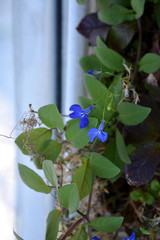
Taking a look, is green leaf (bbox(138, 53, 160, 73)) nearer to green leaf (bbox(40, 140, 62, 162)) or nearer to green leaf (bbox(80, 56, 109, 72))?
green leaf (bbox(80, 56, 109, 72))

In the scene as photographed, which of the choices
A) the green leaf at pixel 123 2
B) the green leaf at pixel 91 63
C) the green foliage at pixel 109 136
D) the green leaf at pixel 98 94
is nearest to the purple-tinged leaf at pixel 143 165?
the green foliage at pixel 109 136

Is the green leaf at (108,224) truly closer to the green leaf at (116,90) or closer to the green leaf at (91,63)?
the green leaf at (116,90)

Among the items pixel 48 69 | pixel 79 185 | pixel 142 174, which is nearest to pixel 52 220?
pixel 79 185

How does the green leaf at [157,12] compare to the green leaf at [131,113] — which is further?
the green leaf at [157,12]

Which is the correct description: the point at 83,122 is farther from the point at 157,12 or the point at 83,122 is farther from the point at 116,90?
the point at 157,12

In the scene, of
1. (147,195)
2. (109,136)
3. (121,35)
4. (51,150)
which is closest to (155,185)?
(147,195)

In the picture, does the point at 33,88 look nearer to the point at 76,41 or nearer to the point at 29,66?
the point at 29,66
